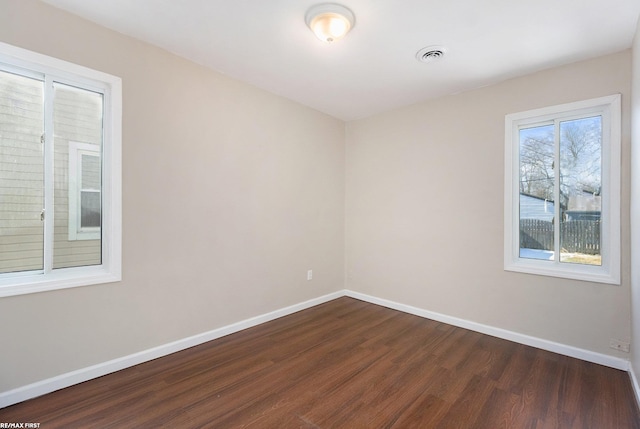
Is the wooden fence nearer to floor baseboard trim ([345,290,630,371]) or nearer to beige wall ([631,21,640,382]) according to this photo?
beige wall ([631,21,640,382])

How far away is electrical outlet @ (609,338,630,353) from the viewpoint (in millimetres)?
Result: 2362

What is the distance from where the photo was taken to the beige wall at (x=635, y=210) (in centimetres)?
200

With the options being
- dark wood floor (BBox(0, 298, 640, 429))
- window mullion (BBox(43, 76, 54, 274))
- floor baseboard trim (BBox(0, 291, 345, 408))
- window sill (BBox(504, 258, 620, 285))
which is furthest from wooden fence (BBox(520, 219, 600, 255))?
window mullion (BBox(43, 76, 54, 274))

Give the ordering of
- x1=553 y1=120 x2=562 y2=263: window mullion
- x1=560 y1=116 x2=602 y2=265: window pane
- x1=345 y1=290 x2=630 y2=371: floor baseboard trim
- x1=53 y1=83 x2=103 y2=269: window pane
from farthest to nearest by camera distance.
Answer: x1=553 y1=120 x2=562 y2=263: window mullion, x1=560 y1=116 x2=602 y2=265: window pane, x1=345 y1=290 x2=630 y2=371: floor baseboard trim, x1=53 y1=83 x2=103 y2=269: window pane

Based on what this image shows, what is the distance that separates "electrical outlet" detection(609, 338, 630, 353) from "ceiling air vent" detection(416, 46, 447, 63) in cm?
289

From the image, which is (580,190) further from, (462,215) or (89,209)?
(89,209)

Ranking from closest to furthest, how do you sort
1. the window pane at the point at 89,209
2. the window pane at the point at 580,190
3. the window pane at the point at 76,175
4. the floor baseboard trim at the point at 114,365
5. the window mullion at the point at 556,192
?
the floor baseboard trim at the point at 114,365 → the window pane at the point at 76,175 → the window pane at the point at 89,209 → the window pane at the point at 580,190 → the window mullion at the point at 556,192

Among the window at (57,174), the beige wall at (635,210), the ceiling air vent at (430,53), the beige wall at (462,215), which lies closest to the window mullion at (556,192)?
the beige wall at (462,215)

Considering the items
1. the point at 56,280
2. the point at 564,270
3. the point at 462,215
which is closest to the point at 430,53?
the point at 462,215

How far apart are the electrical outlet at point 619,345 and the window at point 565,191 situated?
506mm

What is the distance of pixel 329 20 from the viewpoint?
2029mm

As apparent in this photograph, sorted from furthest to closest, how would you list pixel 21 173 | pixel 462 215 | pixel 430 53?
pixel 462 215 → pixel 430 53 → pixel 21 173

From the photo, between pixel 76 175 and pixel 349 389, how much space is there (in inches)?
107

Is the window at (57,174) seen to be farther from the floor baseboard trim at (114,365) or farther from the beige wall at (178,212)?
the floor baseboard trim at (114,365)
